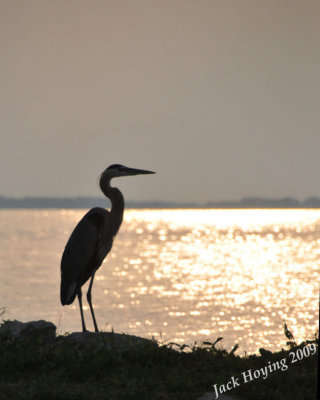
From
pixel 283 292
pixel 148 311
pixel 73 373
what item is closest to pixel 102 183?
pixel 73 373

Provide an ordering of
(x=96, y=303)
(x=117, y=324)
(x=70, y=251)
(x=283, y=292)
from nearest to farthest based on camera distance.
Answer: (x=70, y=251) → (x=117, y=324) → (x=96, y=303) → (x=283, y=292)

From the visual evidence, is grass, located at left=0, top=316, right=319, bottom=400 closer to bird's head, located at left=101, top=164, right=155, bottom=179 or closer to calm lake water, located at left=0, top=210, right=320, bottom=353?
bird's head, located at left=101, top=164, right=155, bottom=179

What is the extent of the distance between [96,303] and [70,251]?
49670 millimetres

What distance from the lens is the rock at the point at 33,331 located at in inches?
409

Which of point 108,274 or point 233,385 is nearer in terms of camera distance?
point 233,385

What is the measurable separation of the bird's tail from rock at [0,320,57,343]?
0.90 metres

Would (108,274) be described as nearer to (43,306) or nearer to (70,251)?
(43,306)

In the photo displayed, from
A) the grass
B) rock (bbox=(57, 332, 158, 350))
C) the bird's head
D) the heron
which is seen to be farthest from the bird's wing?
the grass

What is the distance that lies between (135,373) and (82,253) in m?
3.61

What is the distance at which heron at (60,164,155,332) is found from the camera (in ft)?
38.5

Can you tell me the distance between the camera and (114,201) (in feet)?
39.3

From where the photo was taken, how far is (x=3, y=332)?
10.4 meters

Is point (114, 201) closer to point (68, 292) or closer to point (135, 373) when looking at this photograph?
point (68, 292)

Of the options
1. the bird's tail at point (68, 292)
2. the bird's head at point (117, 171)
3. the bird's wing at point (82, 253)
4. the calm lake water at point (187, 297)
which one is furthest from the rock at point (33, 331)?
the calm lake water at point (187, 297)
